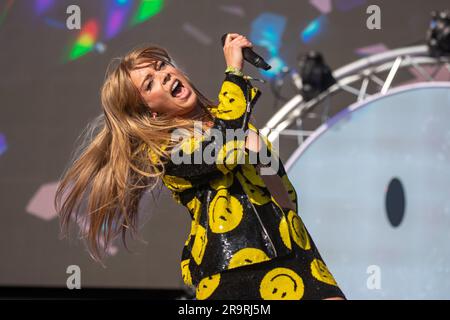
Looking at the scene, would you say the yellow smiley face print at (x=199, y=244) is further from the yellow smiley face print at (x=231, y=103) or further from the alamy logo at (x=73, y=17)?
the alamy logo at (x=73, y=17)

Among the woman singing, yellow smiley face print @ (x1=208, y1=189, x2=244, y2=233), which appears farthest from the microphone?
yellow smiley face print @ (x1=208, y1=189, x2=244, y2=233)

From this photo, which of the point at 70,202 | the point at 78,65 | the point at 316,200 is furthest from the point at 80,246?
the point at 70,202

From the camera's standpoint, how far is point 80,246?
442 centimetres

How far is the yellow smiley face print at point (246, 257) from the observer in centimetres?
176

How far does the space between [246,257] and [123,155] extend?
1.42 feet

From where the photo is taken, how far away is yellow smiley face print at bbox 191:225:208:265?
1816mm

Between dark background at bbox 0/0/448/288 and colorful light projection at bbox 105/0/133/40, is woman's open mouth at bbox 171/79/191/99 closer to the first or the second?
dark background at bbox 0/0/448/288

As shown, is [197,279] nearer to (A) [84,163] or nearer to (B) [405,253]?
(A) [84,163]

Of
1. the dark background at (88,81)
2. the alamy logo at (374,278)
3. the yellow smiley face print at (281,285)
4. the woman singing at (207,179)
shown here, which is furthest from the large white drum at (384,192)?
the yellow smiley face print at (281,285)

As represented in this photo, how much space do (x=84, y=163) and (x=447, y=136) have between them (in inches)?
72.1

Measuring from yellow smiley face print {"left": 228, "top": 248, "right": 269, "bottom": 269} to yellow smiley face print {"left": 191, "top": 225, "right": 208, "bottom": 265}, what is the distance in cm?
9

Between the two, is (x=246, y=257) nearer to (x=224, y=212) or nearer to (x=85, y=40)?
(x=224, y=212)

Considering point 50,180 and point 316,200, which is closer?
point 316,200

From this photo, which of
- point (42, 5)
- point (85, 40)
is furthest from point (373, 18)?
point (42, 5)
